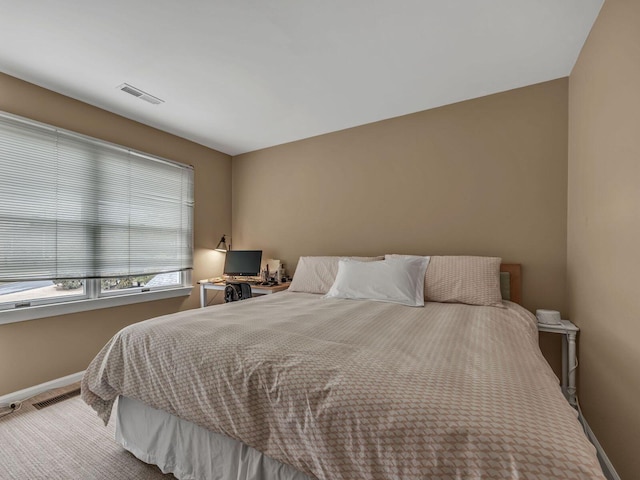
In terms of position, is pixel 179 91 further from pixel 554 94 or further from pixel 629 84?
pixel 554 94

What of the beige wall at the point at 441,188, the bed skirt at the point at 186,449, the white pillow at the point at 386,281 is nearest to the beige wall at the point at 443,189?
the beige wall at the point at 441,188

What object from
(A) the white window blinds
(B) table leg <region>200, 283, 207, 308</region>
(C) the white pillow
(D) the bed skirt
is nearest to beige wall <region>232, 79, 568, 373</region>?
(C) the white pillow

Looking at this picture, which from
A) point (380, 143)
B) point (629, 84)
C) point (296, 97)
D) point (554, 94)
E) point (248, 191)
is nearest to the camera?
point (629, 84)

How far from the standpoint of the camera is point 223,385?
1.20 metres

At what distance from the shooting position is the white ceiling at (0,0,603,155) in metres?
1.67

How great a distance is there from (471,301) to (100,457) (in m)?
2.63

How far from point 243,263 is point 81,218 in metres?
1.72

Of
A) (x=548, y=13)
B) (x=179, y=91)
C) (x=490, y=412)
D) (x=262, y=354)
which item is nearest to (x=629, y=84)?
(x=548, y=13)

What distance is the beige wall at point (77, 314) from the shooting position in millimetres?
2270

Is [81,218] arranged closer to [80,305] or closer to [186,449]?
[80,305]

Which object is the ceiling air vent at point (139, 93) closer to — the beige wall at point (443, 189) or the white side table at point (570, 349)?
the beige wall at point (443, 189)

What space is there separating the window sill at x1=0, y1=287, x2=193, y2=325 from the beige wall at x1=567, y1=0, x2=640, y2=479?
12.4ft


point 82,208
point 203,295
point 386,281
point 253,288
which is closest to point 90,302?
point 82,208

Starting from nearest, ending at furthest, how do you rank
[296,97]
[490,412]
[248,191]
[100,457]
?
1. [490,412]
2. [100,457]
3. [296,97]
4. [248,191]
